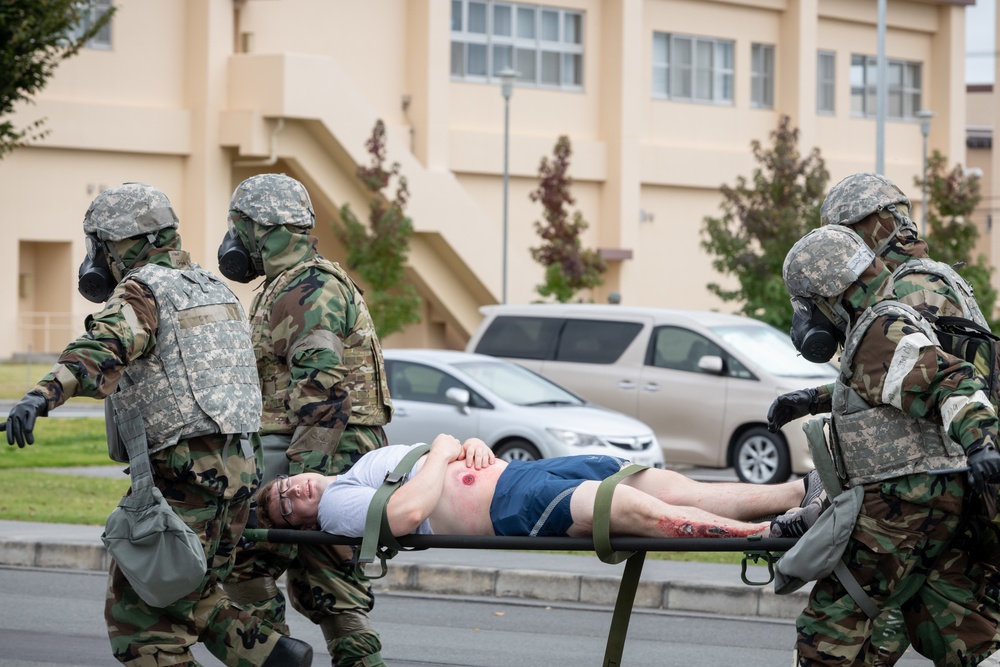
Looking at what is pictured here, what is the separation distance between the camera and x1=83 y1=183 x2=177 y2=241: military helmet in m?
5.73

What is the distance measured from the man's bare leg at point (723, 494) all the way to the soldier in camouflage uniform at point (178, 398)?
1617mm

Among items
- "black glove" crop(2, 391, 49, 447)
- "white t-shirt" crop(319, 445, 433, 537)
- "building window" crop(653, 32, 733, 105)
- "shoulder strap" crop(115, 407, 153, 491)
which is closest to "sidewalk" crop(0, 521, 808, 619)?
"white t-shirt" crop(319, 445, 433, 537)

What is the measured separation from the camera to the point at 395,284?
3170cm

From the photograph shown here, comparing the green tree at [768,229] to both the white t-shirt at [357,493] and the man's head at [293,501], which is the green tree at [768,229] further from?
the man's head at [293,501]

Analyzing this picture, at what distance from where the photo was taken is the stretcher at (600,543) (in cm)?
582

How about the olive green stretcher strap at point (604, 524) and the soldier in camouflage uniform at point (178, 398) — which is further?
the olive green stretcher strap at point (604, 524)

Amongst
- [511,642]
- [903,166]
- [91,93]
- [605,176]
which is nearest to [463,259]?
[605,176]

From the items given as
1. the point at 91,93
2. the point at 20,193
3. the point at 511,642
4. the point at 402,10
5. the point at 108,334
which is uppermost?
the point at 402,10

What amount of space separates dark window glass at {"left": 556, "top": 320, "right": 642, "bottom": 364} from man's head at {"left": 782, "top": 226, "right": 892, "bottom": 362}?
1168 cm

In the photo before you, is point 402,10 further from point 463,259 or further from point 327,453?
point 327,453

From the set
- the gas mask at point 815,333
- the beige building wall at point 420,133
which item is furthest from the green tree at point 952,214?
the gas mask at point 815,333

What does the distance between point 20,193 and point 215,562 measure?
88.3 ft

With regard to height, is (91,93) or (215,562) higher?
(91,93)

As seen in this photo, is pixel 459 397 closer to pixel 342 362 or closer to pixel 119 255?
pixel 342 362
